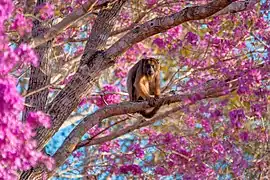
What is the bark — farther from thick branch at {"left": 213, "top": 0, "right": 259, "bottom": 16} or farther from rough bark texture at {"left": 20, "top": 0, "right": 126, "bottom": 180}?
thick branch at {"left": 213, "top": 0, "right": 259, "bottom": 16}

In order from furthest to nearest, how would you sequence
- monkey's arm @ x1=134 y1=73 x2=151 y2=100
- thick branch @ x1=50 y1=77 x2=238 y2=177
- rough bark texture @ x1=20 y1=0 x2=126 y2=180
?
monkey's arm @ x1=134 y1=73 x2=151 y2=100 → rough bark texture @ x1=20 y1=0 x2=126 y2=180 → thick branch @ x1=50 y1=77 x2=238 y2=177

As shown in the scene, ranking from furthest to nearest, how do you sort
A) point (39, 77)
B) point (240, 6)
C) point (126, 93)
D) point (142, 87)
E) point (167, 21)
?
point (126, 93) → point (142, 87) → point (39, 77) → point (167, 21) → point (240, 6)

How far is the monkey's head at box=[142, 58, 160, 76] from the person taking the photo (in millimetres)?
8055

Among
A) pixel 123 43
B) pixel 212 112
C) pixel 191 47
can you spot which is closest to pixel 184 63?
pixel 191 47

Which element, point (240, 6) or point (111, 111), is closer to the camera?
point (240, 6)

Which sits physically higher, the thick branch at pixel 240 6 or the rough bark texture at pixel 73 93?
the thick branch at pixel 240 6

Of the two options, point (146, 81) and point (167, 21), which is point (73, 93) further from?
point (146, 81)

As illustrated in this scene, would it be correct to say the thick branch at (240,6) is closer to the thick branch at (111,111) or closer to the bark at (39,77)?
the thick branch at (111,111)

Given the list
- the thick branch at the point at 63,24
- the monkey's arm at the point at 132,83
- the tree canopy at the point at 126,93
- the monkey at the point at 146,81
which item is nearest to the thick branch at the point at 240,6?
the tree canopy at the point at 126,93

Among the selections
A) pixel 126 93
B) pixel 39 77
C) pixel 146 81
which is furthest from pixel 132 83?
pixel 39 77

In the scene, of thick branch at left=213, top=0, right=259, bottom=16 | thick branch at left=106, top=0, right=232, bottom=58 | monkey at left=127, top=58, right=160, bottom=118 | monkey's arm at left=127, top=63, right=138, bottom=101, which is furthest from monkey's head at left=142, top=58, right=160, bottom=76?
thick branch at left=213, top=0, right=259, bottom=16

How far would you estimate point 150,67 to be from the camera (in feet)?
26.5

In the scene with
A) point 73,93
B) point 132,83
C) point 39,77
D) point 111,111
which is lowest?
point 111,111

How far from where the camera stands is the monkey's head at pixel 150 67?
26.4 feet
